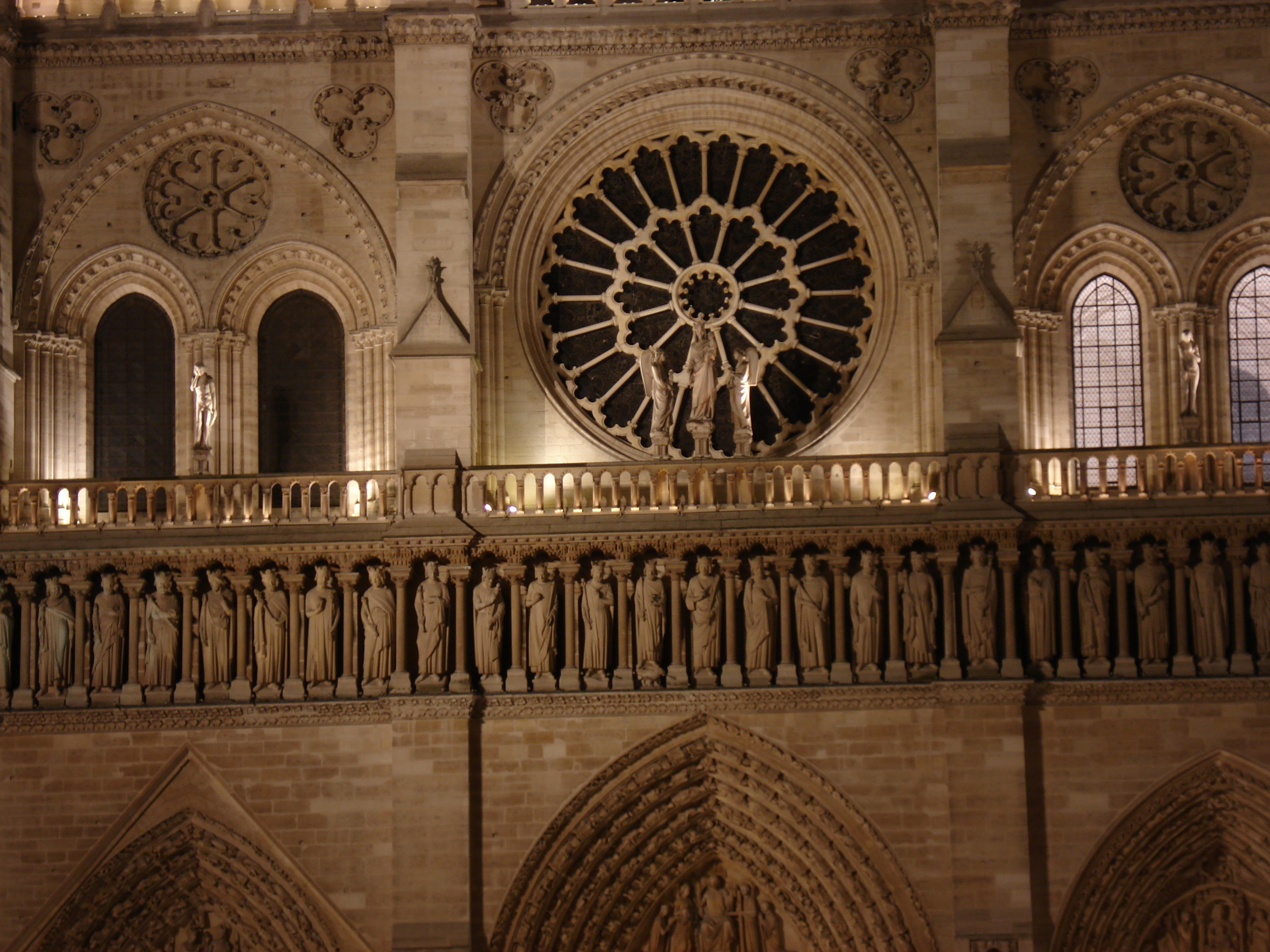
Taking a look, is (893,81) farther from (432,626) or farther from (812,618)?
(432,626)

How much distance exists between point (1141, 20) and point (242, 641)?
12.2m

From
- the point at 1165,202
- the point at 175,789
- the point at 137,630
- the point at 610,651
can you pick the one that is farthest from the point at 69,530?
the point at 1165,202

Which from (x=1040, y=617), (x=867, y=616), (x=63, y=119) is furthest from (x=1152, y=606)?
(x=63, y=119)

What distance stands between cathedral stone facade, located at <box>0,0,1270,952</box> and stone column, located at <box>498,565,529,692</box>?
34mm

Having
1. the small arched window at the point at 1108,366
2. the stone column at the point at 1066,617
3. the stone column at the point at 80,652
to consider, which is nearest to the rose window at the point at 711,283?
the small arched window at the point at 1108,366

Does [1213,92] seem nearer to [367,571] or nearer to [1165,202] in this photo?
[1165,202]

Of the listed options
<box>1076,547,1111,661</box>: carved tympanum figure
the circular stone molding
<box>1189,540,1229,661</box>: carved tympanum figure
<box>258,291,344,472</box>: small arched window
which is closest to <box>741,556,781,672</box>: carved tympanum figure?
<box>1076,547,1111,661</box>: carved tympanum figure

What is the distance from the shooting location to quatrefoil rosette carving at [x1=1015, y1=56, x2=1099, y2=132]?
2145cm

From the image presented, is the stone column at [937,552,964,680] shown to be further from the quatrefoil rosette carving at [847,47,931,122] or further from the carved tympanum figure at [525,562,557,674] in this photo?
the quatrefoil rosette carving at [847,47,931,122]

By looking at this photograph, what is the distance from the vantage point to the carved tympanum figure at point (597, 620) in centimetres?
1984

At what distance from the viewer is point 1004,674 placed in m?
19.4

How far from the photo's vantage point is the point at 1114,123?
21531 millimetres

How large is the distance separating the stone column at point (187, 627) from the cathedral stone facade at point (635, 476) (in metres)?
0.05

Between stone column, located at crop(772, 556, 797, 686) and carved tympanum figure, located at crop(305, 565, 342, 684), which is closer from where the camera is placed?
stone column, located at crop(772, 556, 797, 686)
